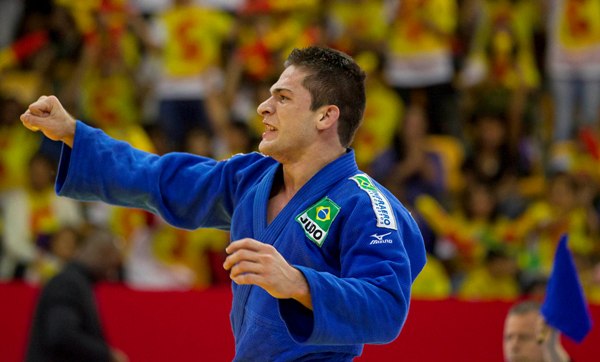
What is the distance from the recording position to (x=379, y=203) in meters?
3.14

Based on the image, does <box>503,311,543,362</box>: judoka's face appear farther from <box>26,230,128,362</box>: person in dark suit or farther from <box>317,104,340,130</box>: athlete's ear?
<box>26,230,128,362</box>: person in dark suit

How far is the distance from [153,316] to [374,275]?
392cm

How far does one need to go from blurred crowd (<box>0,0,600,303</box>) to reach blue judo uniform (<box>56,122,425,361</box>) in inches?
159

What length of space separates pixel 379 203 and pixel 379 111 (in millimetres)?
5397

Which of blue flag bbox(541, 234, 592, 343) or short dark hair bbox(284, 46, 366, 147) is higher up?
short dark hair bbox(284, 46, 366, 147)

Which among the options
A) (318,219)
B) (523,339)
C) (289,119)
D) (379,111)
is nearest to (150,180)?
(289,119)

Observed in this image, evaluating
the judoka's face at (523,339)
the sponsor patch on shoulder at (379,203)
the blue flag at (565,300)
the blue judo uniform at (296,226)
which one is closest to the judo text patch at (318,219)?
the blue judo uniform at (296,226)

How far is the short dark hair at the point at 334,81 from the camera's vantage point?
3.27 meters

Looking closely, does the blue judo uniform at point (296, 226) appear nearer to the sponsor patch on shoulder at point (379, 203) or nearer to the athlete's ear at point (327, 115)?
the sponsor patch on shoulder at point (379, 203)

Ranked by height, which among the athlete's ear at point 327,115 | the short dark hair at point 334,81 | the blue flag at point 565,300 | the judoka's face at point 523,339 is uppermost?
the short dark hair at point 334,81

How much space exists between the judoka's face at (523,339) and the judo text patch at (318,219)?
1.92 m

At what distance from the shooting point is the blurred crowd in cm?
771

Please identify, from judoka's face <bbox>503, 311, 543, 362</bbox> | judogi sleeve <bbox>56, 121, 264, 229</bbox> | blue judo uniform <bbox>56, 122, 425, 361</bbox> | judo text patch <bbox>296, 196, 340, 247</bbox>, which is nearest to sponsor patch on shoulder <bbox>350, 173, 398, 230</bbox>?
blue judo uniform <bbox>56, 122, 425, 361</bbox>

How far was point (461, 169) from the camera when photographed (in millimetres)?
8070
